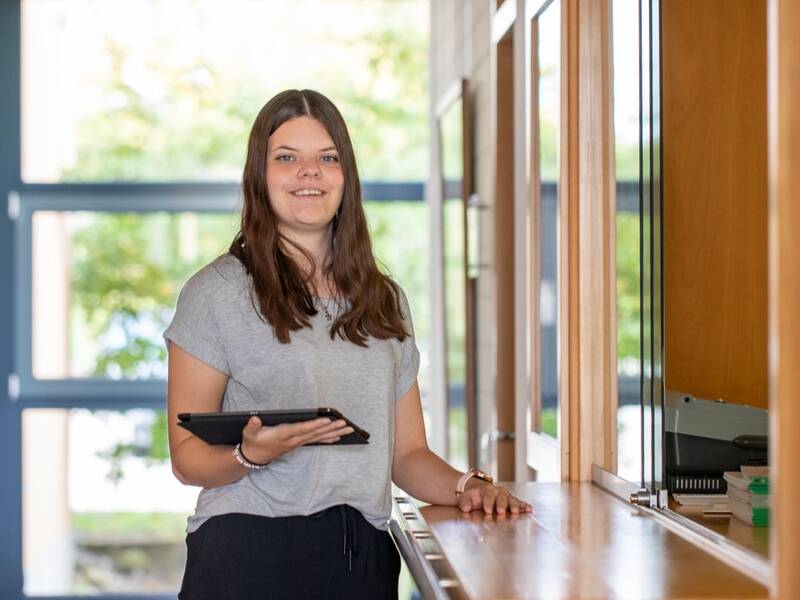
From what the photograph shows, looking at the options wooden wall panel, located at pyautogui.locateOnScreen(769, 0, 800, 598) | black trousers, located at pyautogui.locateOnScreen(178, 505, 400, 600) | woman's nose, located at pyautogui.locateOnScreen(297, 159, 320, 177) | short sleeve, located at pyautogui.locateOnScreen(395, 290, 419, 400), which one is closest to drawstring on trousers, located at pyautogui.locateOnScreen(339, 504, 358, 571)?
black trousers, located at pyautogui.locateOnScreen(178, 505, 400, 600)

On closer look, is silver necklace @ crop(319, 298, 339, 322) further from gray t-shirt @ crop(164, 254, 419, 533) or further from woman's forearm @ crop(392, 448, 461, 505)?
woman's forearm @ crop(392, 448, 461, 505)

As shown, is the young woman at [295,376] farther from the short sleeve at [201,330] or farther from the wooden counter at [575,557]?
the wooden counter at [575,557]

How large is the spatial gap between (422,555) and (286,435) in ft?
0.99

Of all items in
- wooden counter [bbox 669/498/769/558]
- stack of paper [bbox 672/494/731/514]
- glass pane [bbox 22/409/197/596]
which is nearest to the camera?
wooden counter [bbox 669/498/769/558]

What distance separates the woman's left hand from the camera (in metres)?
2.07

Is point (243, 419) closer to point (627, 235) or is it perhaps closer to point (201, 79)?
point (627, 235)

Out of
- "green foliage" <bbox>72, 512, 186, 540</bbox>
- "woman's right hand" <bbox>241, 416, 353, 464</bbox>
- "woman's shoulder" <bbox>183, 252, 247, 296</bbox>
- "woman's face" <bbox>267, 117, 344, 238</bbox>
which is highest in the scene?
"woman's face" <bbox>267, 117, 344, 238</bbox>

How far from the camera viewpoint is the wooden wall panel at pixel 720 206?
2.50m

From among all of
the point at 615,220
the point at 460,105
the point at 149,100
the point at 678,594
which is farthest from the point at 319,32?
the point at 678,594

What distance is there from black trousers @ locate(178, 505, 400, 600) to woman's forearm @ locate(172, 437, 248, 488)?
68mm

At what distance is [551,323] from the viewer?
9.20ft

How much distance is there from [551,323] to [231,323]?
1.04 m

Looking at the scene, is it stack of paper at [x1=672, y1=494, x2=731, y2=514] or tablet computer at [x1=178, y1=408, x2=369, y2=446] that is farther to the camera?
stack of paper at [x1=672, y1=494, x2=731, y2=514]

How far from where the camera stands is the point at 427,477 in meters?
2.15
